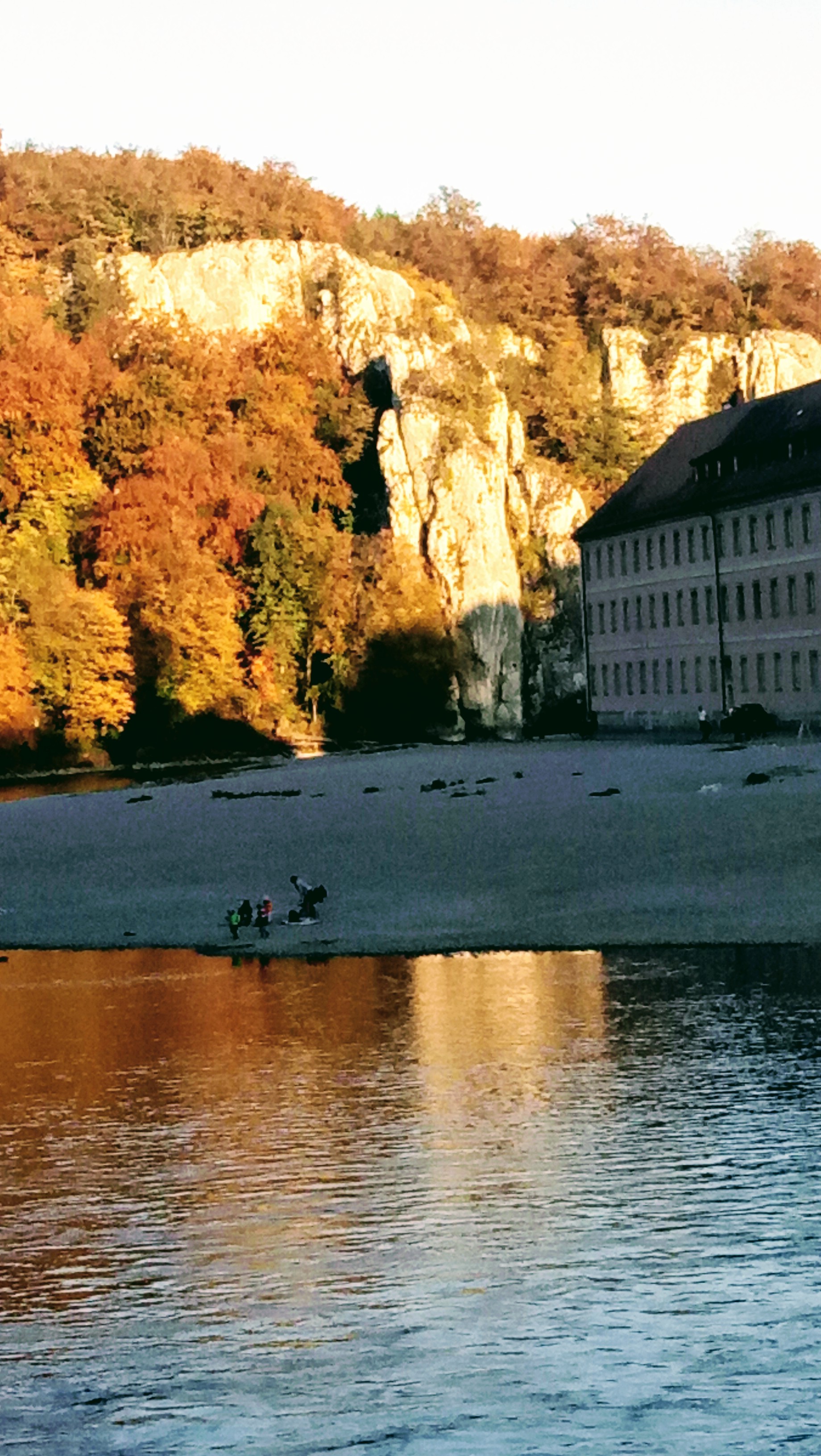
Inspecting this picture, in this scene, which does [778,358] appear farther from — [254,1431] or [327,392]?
[254,1431]

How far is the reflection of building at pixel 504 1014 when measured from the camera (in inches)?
925

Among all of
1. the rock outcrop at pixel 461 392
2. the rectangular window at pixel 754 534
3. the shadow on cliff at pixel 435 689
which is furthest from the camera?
the rock outcrop at pixel 461 392

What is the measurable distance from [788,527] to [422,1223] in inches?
2880

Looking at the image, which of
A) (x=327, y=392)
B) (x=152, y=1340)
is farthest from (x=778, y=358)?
(x=152, y=1340)

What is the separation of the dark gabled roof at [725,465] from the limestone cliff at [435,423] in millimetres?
17077

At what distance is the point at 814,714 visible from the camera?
83.0 metres

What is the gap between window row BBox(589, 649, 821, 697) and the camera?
→ 284 ft

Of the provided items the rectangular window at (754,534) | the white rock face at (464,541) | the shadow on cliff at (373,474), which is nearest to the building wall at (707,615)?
the rectangular window at (754,534)

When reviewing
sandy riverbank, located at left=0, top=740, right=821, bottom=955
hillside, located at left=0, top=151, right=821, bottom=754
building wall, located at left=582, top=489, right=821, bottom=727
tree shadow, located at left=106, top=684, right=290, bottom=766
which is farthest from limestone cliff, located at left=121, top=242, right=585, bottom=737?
sandy riverbank, located at left=0, top=740, right=821, bottom=955

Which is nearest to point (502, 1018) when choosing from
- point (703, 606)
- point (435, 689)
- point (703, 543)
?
point (703, 606)

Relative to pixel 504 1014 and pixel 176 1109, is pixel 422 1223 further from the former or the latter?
pixel 504 1014

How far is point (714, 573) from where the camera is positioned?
94750mm

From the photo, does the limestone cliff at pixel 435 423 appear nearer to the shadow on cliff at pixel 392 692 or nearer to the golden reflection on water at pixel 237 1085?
the shadow on cliff at pixel 392 692

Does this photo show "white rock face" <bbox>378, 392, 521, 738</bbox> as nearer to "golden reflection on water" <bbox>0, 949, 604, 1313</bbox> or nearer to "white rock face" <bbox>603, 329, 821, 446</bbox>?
"white rock face" <bbox>603, 329, 821, 446</bbox>
